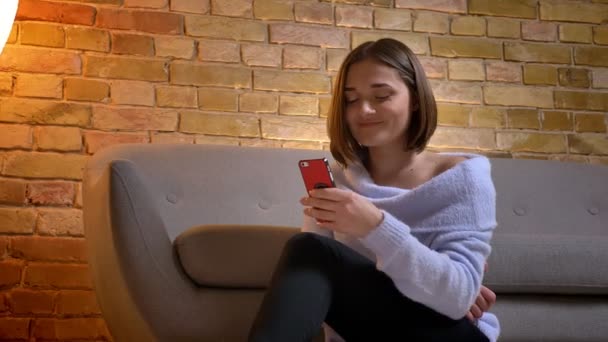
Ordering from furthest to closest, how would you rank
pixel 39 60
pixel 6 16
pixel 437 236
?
pixel 39 60
pixel 6 16
pixel 437 236

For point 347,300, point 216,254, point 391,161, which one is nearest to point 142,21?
point 216,254

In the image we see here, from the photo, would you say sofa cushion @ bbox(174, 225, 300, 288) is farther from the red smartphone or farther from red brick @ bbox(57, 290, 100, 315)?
red brick @ bbox(57, 290, 100, 315)

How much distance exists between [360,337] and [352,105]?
1.37ft

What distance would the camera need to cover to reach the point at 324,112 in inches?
97.7

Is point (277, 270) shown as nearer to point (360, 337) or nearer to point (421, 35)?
point (360, 337)

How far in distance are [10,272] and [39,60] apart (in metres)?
0.65

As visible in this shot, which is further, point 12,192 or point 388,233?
point 12,192

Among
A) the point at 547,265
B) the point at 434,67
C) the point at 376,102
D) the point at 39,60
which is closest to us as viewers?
the point at 376,102

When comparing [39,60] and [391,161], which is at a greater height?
[39,60]

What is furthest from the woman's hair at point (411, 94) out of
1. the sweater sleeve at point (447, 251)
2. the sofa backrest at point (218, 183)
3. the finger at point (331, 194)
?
the sofa backrest at point (218, 183)

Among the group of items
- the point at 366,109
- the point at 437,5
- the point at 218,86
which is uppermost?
the point at 437,5

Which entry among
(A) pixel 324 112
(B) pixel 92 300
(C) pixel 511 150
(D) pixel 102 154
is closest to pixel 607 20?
(C) pixel 511 150

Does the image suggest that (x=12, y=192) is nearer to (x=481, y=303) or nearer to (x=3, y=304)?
(x=3, y=304)

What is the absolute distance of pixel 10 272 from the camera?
2.18 metres
